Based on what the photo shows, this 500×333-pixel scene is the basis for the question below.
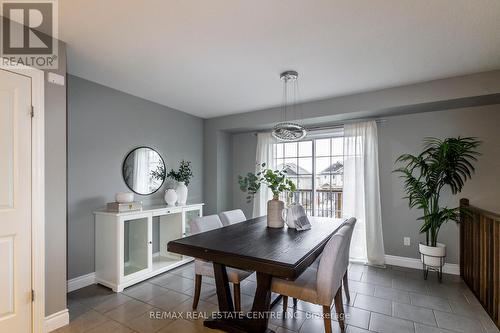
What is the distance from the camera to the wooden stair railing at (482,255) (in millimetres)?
2211

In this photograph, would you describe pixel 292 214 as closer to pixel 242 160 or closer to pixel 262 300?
pixel 262 300

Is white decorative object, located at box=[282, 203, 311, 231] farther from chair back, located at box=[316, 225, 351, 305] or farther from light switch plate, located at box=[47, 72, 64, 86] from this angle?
light switch plate, located at box=[47, 72, 64, 86]

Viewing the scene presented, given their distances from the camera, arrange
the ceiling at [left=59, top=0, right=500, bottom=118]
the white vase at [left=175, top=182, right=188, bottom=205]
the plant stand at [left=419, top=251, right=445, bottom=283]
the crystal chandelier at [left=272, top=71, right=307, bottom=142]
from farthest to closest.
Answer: the white vase at [left=175, top=182, right=188, bottom=205] → the plant stand at [left=419, top=251, right=445, bottom=283] → the crystal chandelier at [left=272, top=71, right=307, bottom=142] → the ceiling at [left=59, top=0, right=500, bottom=118]

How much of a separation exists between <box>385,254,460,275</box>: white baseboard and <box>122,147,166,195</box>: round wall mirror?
3.62 meters

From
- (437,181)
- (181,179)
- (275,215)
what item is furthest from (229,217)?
(437,181)

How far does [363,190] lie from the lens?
3750 millimetres

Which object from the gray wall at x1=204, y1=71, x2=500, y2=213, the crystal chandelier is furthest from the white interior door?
the gray wall at x1=204, y1=71, x2=500, y2=213

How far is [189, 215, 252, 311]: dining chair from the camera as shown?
222cm

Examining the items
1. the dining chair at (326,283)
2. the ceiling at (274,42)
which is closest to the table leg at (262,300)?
the dining chair at (326,283)

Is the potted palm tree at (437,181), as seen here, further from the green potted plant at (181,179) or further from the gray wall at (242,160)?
the green potted plant at (181,179)

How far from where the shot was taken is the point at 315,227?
2.58 meters

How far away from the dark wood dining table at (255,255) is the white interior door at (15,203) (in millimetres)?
1180

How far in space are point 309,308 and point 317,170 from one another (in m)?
2.40

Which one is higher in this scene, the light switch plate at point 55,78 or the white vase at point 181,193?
the light switch plate at point 55,78
